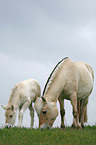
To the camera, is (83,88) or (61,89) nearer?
(61,89)

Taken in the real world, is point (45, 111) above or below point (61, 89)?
below

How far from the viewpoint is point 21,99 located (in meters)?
10.2

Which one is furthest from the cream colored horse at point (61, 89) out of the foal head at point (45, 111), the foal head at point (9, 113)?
the foal head at point (9, 113)

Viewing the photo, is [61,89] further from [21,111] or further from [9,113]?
[21,111]

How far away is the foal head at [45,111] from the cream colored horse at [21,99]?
12.1ft

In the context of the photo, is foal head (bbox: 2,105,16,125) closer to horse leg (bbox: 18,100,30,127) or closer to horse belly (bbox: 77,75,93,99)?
horse leg (bbox: 18,100,30,127)

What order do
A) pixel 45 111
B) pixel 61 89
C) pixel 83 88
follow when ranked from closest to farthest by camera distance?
pixel 45 111 < pixel 61 89 < pixel 83 88

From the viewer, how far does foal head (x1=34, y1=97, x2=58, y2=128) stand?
577 centimetres

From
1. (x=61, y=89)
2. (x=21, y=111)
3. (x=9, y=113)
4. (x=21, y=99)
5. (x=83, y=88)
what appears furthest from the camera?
(x=21, y=99)

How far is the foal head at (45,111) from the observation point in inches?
227

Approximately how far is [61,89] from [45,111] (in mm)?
986

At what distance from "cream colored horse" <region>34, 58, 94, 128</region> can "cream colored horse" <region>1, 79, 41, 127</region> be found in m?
2.93

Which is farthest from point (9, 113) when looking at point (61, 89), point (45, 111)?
point (45, 111)

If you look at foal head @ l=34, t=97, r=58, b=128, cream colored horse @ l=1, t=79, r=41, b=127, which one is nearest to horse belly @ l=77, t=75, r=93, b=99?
foal head @ l=34, t=97, r=58, b=128
